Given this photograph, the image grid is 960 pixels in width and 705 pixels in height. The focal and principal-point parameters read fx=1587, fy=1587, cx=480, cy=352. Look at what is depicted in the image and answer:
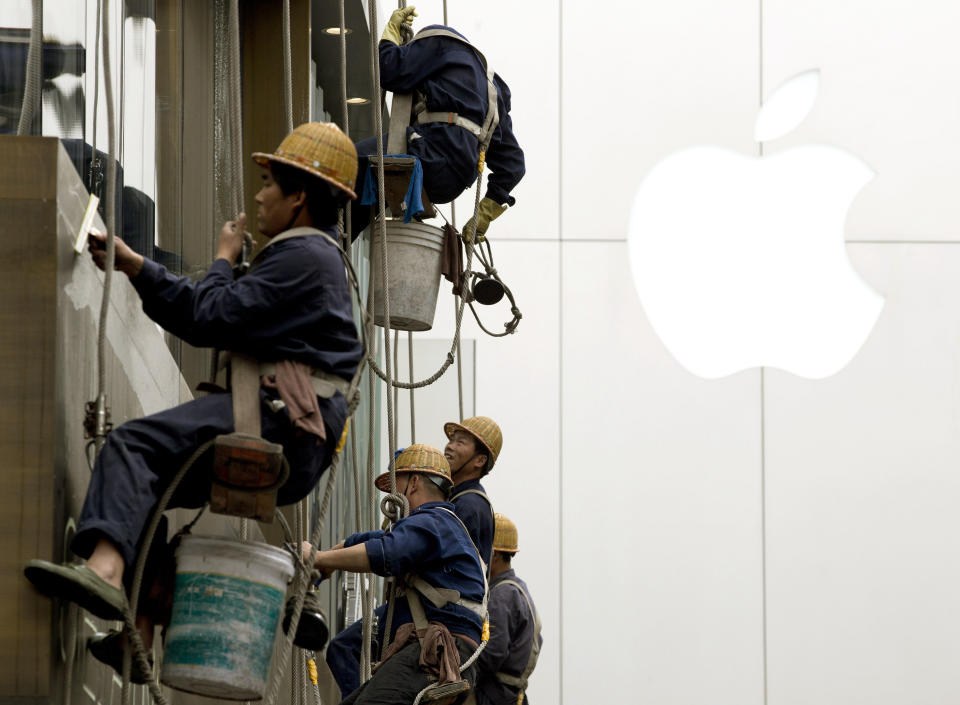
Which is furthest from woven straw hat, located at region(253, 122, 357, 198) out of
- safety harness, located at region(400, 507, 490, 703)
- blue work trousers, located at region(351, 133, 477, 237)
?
blue work trousers, located at region(351, 133, 477, 237)

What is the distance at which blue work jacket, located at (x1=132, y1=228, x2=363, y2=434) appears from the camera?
154 inches

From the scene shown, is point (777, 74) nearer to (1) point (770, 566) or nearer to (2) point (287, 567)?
(1) point (770, 566)

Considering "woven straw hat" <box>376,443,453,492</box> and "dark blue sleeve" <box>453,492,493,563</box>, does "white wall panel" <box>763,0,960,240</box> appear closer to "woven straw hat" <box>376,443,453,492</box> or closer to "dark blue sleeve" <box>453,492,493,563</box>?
"dark blue sleeve" <box>453,492,493,563</box>

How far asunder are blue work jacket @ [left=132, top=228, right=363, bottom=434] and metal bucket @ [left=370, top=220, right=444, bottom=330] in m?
2.39

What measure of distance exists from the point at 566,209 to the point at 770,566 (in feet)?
10.5

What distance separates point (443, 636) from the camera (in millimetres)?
5730

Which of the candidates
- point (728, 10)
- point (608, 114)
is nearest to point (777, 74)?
point (728, 10)

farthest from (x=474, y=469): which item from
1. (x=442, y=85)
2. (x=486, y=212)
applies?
(x=442, y=85)

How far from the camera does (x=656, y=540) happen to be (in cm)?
1227

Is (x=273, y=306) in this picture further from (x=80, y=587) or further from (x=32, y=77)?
(x=32, y=77)

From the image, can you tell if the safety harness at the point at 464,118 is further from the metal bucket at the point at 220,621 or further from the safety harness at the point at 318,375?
the metal bucket at the point at 220,621

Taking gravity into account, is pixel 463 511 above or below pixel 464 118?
below

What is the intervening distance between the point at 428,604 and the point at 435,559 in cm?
21

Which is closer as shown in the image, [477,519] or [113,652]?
[113,652]
